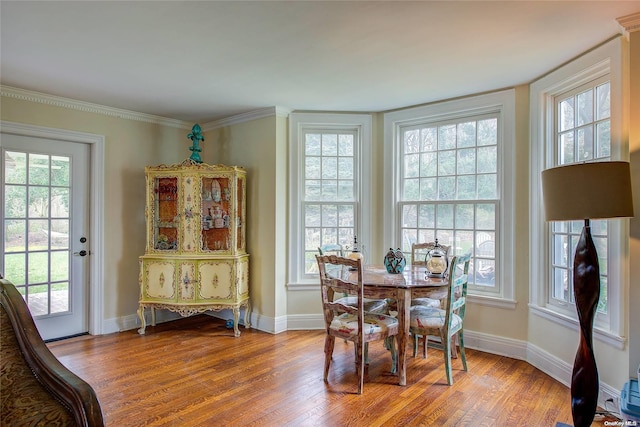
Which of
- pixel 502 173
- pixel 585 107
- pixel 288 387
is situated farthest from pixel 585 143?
pixel 288 387

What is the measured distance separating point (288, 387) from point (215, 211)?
6.99 feet

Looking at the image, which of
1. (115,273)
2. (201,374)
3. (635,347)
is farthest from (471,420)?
(115,273)

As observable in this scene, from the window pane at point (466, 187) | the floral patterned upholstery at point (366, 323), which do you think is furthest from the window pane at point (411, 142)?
the floral patterned upholstery at point (366, 323)

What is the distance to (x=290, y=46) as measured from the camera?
8.31 ft

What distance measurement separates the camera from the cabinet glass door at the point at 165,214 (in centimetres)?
410

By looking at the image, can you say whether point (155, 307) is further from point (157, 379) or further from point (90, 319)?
point (157, 379)

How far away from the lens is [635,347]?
2193 mm

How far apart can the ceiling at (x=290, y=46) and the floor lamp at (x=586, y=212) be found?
930mm

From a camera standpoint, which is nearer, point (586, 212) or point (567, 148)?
point (586, 212)

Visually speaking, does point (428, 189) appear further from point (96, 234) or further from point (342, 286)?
point (96, 234)

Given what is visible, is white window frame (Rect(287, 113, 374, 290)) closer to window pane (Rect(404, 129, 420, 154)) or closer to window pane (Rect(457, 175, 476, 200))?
window pane (Rect(404, 129, 420, 154))

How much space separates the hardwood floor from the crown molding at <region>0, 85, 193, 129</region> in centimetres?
235

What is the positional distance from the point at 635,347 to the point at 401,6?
2.38 m

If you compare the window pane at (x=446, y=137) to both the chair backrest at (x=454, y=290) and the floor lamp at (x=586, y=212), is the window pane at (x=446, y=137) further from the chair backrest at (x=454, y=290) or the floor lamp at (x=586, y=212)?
the floor lamp at (x=586, y=212)
